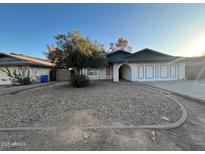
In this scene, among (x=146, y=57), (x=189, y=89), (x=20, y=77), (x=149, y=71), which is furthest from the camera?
(x=146, y=57)

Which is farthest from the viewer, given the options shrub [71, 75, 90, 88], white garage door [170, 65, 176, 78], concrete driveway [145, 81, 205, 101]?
white garage door [170, 65, 176, 78]

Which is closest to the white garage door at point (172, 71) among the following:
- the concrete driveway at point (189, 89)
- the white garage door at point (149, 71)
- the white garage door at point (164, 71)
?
the white garage door at point (164, 71)

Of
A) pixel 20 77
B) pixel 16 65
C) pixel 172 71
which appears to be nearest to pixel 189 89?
pixel 172 71

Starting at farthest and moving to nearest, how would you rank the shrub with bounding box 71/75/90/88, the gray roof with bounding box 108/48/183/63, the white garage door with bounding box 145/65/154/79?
the white garage door with bounding box 145/65/154/79 → the gray roof with bounding box 108/48/183/63 → the shrub with bounding box 71/75/90/88

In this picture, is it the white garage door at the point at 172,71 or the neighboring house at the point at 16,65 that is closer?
the neighboring house at the point at 16,65

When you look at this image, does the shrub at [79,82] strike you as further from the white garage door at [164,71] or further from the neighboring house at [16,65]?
the white garage door at [164,71]

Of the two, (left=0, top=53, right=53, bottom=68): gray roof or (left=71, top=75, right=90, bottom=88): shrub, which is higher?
(left=0, top=53, right=53, bottom=68): gray roof

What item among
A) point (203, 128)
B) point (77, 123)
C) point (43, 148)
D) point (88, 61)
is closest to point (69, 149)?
point (43, 148)

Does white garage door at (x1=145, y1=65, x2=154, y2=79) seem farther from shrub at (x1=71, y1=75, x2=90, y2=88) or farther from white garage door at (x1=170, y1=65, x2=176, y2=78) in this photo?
shrub at (x1=71, y1=75, x2=90, y2=88)

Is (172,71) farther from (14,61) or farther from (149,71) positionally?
(14,61)

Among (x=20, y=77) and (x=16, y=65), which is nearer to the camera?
(x=20, y=77)

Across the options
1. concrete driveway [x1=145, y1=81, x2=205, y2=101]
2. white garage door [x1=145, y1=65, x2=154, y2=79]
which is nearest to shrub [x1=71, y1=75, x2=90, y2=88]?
concrete driveway [x1=145, y1=81, x2=205, y2=101]

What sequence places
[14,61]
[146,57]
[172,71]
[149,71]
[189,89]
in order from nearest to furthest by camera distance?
[189,89] < [149,71] < [172,71] < [146,57] < [14,61]

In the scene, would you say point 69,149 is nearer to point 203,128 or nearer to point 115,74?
point 203,128
